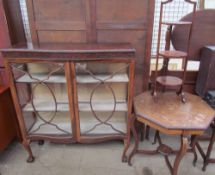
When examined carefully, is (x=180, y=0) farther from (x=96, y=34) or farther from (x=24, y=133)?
(x=24, y=133)

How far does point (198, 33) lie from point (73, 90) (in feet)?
4.30

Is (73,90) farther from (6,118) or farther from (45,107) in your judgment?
(6,118)

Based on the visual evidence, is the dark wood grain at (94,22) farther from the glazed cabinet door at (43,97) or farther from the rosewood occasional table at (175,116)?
the rosewood occasional table at (175,116)

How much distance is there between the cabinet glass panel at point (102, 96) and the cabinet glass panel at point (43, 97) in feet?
0.53

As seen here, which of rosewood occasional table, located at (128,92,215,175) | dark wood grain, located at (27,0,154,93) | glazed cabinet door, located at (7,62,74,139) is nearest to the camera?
rosewood occasional table, located at (128,92,215,175)

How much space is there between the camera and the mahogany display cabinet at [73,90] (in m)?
1.40

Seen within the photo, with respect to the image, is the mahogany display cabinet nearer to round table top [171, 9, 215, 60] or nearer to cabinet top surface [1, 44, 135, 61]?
cabinet top surface [1, 44, 135, 61]

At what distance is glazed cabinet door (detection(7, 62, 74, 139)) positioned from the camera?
1.52m

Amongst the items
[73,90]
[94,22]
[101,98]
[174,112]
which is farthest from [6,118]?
[174,112]

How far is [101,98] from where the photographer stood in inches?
69.9

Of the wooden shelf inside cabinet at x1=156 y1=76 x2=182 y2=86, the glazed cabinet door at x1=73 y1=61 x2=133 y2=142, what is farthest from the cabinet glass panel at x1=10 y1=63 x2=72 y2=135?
the wooden shelf inside cabinet at x1=156 y1=76 x2=182 y2=86

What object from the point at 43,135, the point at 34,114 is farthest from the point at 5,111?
the point at 43,135

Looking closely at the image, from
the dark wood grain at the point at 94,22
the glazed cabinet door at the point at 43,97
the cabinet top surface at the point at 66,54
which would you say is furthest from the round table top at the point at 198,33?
the glazed cabinet door at the point at 43,97

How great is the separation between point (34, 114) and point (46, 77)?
0.53 m
